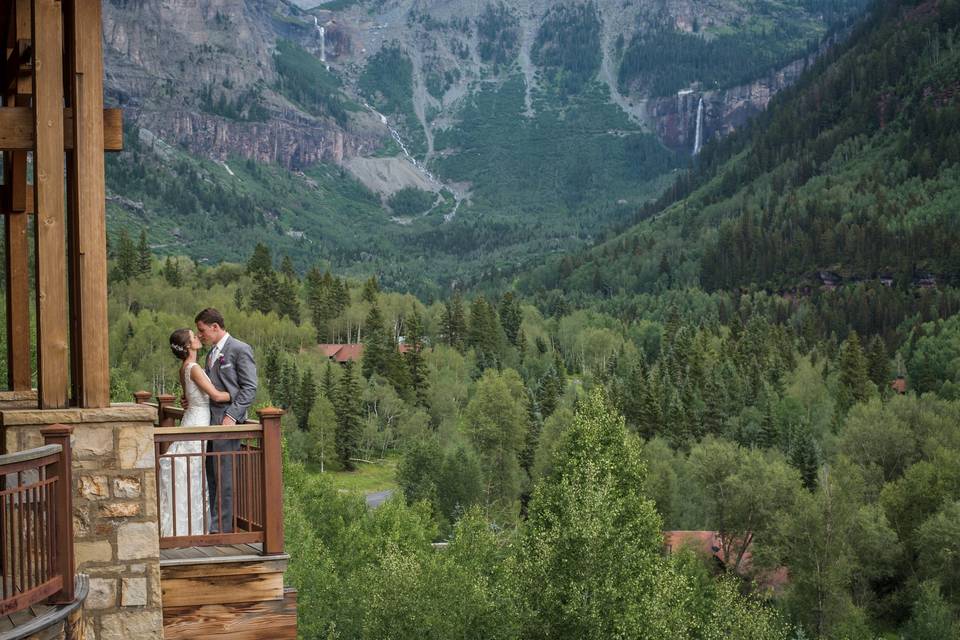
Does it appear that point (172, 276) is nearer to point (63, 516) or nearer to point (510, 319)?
point (510, 319)

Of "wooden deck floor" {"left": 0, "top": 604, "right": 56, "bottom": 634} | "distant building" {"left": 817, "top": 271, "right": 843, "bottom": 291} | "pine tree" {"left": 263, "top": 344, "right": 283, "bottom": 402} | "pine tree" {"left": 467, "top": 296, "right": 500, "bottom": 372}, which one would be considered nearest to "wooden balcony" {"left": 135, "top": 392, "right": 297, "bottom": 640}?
"wooden deck floor" {"left": 0, "top": 604, "right": 56, "bottom": 634}

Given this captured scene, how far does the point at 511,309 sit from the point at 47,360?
463ft

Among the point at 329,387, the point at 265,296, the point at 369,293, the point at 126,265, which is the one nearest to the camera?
the point at 329,387

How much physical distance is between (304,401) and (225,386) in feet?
296

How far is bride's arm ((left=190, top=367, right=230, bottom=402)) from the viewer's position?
1173 centimetres

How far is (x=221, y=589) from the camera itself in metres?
10.8

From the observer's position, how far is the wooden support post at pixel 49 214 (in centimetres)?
1020

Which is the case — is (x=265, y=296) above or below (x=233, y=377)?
above

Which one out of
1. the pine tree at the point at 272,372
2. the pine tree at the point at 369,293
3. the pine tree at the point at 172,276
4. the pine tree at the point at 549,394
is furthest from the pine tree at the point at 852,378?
the pine tree at the point at 172,276

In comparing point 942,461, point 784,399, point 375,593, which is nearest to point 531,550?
point 375,593

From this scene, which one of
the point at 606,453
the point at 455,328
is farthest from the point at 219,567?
the point at 455,328

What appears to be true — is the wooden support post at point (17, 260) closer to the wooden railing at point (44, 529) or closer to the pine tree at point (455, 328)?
the wooden railing at point (44, 529)

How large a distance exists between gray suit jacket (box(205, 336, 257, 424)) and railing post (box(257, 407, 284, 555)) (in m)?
0.99

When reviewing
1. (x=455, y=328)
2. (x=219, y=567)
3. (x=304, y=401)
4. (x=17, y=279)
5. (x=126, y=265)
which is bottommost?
(x=304, y=401)
